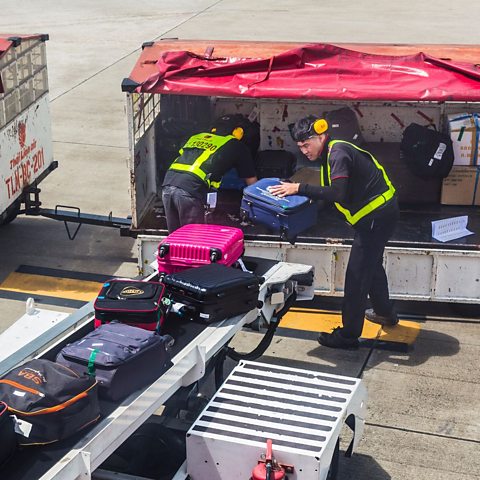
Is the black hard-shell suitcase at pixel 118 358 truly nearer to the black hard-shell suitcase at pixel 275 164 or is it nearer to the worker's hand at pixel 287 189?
the worker's hand at pixel 287 189

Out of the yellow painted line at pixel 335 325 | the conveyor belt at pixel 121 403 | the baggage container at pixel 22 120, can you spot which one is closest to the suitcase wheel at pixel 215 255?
the conveyor belt at pixel 121 403

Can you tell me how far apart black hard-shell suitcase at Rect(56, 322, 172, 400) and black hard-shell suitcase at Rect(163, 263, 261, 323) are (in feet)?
2.27

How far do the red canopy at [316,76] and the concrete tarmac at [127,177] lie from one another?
7.20ft

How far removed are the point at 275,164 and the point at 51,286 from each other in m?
2.69

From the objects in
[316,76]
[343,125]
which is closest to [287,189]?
[316,76]

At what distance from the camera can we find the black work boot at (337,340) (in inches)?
310

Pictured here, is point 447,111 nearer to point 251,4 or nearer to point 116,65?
point 116,65

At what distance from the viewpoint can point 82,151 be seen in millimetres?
13734

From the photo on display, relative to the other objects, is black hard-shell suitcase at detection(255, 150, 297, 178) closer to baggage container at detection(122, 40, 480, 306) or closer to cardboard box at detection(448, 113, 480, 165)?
baggage container at detection(122, 40, 480, 306)

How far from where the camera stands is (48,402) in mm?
4492

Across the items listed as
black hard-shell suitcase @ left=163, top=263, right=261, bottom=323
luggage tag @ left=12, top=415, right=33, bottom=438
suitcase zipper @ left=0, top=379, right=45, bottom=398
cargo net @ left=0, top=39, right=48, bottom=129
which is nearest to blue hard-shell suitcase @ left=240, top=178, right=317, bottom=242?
black hard-shell suitcase @ left=163, top=263, right=261, bottom=323

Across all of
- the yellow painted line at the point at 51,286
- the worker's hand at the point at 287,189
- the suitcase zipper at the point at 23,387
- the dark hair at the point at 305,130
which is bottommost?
the yellow painted line at the point at 51,286

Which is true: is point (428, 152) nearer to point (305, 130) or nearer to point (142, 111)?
point (305, 130)

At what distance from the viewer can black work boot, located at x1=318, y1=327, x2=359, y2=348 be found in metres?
7.88
